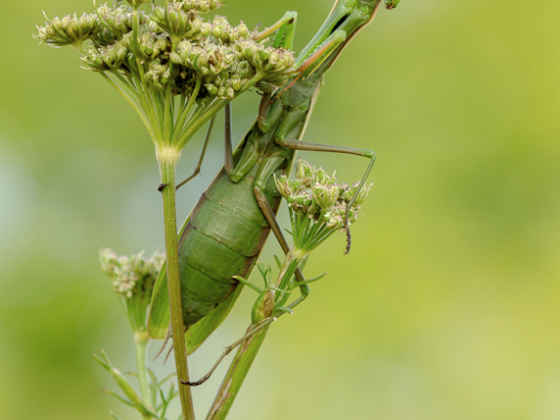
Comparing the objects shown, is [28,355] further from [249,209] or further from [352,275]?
[249,209]

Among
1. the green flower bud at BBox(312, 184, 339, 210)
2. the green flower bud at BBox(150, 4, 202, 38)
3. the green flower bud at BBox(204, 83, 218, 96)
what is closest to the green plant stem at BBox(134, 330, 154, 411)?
the green flower bud at BBox(312, 184, 339, 210)

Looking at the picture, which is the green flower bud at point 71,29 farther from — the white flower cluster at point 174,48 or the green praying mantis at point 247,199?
the green praying mantis at point 247,199

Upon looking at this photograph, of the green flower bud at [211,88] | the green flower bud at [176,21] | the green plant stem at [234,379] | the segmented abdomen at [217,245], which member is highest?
the green flower bud at [176,21]

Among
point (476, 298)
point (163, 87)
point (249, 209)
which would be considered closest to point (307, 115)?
point (249, 209)

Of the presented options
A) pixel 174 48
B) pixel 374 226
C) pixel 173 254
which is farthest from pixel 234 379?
pixel 374 226

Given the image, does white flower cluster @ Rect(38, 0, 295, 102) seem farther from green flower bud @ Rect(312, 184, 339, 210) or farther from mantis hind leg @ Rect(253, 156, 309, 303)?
mantis hind leg @ Rect(253, 156, 309, 303)

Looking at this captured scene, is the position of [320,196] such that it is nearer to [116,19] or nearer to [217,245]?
[217,245]

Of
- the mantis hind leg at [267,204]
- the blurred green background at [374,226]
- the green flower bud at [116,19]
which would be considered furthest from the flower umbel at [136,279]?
the blurred green background at [374,226]
